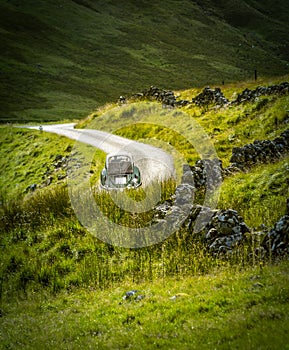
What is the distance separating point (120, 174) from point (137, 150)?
7.67m

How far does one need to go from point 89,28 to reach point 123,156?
177874mm

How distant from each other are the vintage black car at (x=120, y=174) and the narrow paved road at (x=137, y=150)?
0.70 m

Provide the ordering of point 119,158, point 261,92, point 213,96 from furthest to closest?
point 213,96 < point 261,92 < point 119,158

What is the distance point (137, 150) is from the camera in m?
31.1

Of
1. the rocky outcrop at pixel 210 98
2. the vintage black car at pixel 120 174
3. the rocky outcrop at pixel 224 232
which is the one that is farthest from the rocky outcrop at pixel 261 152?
the rocky outcrop at pixel 210 98

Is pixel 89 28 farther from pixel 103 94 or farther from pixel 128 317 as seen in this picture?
pixel 128 317

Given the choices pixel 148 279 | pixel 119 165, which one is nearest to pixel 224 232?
pixel 148 279

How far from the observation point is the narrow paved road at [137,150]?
24.0 meters

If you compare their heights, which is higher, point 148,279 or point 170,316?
point 148,279

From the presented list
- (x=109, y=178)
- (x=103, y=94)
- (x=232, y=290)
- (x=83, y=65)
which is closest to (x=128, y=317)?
(x=232, y=290)

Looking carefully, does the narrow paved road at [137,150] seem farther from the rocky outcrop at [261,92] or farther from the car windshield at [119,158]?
the rocky outcrop at [261,92]

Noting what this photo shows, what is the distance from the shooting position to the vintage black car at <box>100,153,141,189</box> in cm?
2286

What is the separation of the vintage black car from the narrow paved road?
695 millimetres

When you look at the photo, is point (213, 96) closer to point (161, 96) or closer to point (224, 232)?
point (161, 96)
